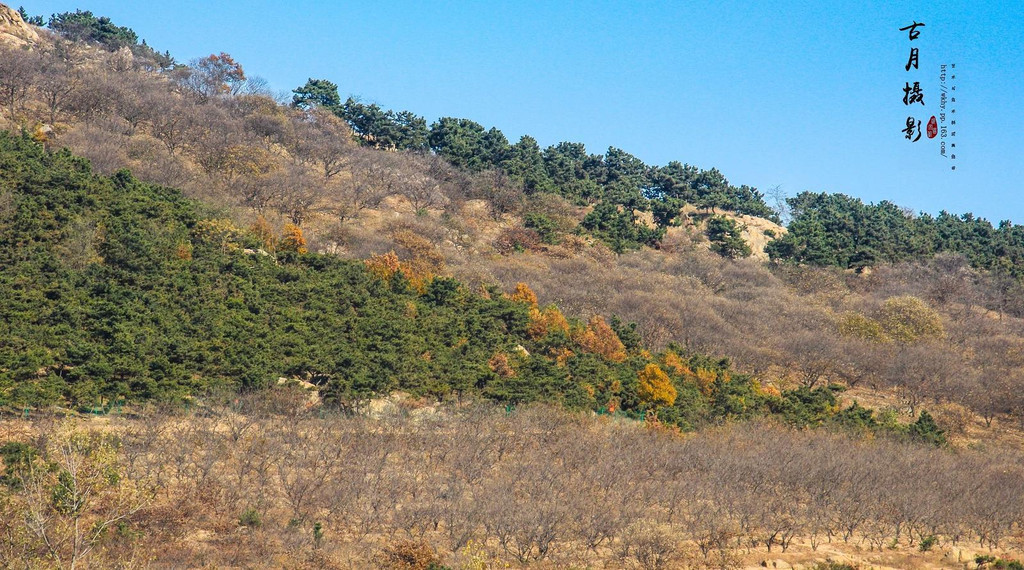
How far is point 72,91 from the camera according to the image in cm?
5009

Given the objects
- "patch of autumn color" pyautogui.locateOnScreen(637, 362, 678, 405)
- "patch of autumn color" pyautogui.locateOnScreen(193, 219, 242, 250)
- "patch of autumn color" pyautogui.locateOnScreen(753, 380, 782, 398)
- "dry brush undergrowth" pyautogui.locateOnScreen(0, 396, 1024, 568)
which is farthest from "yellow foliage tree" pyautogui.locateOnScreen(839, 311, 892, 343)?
"patch of autumn color" pyautogui.locateOnScreen(193, 219, 242, 250)

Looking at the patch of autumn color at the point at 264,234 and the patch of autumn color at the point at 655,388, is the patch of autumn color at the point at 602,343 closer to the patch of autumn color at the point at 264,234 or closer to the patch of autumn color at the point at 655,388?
the patch of autumn color at the point at 655,388

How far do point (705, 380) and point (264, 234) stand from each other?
19.2m

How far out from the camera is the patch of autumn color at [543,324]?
110 feet

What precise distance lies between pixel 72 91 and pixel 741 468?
149 ft

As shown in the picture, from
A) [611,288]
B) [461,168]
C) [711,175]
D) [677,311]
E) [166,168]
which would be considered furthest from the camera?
[711,175]

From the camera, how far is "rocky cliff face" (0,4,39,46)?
192 ft

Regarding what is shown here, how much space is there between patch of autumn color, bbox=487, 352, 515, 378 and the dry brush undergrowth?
3301 mm

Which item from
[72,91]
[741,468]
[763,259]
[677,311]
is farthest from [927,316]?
[72,91]

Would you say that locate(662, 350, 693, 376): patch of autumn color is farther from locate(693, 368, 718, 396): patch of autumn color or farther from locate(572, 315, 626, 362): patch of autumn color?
locate(572, 315, 626, 362): patch of autumn color

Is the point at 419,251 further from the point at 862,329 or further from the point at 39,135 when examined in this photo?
the point at 862,329

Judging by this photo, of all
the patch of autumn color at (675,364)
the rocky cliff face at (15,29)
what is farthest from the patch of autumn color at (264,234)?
the rocky cliff face at (15,29)

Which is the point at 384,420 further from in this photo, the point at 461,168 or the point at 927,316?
the point at 461,168

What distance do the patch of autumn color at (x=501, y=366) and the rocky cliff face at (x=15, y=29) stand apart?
47.4 m
